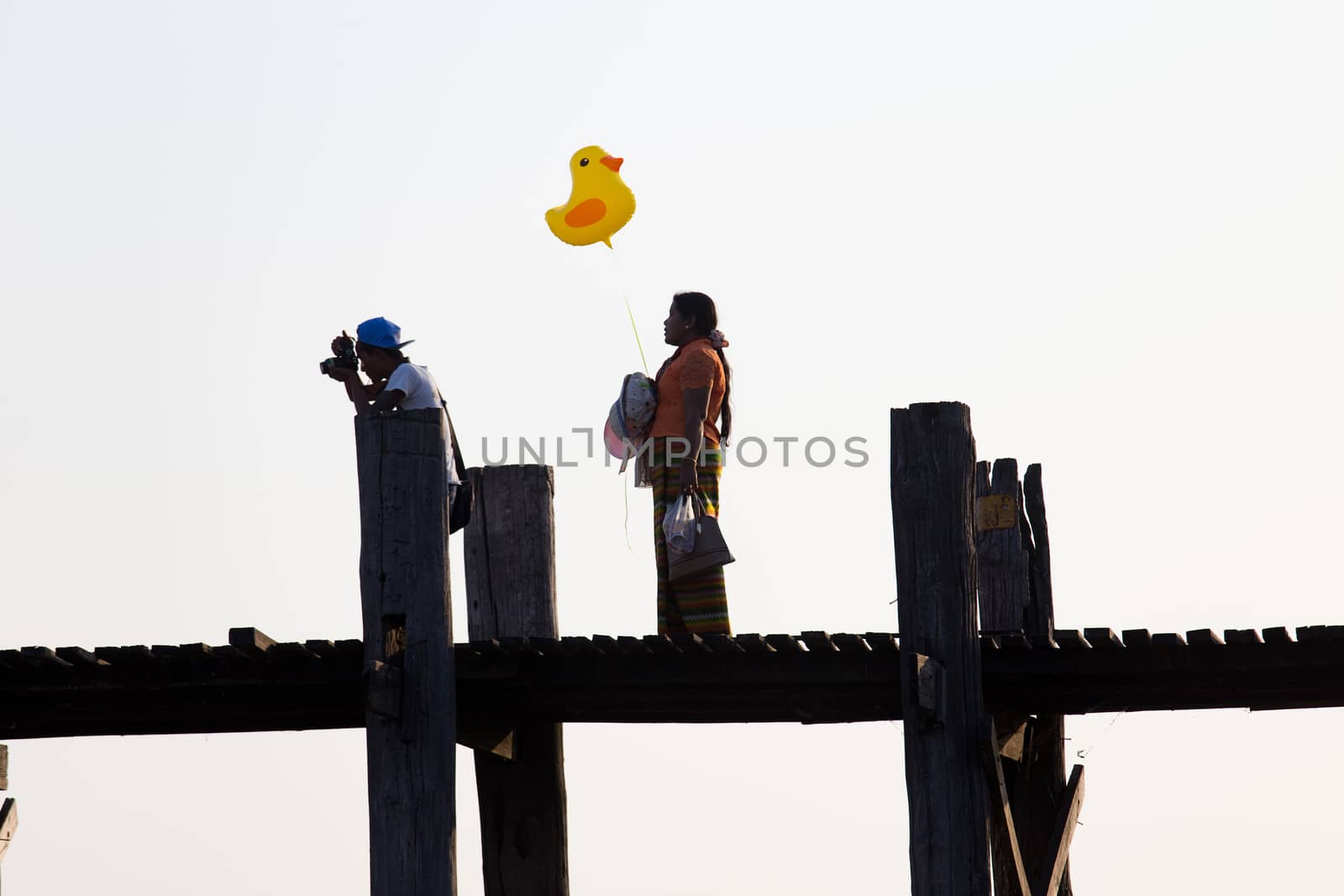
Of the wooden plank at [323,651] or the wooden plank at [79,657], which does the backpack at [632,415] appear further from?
the wooden plank at [79,657]

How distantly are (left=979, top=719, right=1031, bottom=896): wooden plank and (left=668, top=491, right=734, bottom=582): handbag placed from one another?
4.65 ft

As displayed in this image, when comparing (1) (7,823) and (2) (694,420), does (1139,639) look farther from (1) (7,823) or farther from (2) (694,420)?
(1) (7,823)

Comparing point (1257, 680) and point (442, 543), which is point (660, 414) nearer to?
point (442, 543)

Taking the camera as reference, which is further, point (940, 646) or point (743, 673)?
point (743, 673)

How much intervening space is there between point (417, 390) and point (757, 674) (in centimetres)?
183

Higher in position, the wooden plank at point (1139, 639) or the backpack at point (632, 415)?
the backpack at point (632, 415)

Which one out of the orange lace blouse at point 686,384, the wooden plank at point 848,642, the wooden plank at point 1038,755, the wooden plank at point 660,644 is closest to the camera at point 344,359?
the orange lace blouse at point 686,384

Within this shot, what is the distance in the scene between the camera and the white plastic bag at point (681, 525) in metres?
9.84

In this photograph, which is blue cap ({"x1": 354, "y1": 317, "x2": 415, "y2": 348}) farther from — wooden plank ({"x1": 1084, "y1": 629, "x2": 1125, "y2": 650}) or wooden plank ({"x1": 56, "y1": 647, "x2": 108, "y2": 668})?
wooden plank ({"x1": 1084, "y1": 629, "x2": 1125, "y2": 650})

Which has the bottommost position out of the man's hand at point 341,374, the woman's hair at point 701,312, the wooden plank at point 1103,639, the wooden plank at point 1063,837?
the wooden plank at point 1063,837

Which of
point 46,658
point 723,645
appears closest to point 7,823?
point 46,658

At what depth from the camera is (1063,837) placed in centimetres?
970

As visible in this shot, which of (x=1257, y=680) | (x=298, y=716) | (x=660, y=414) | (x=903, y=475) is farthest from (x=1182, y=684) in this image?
(x=298, y=716)

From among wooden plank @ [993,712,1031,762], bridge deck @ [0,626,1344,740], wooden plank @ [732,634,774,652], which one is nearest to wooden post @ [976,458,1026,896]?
wooden plank @ [993,712,1031,762]
